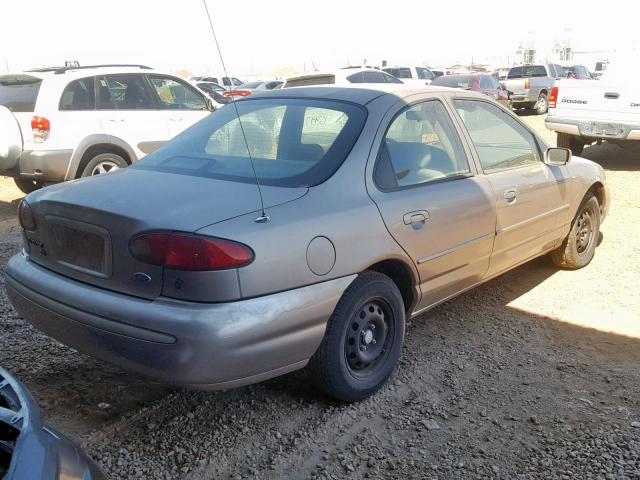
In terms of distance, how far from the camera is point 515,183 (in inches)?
160

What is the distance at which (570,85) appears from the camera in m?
9.88

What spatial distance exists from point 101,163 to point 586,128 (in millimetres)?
7089

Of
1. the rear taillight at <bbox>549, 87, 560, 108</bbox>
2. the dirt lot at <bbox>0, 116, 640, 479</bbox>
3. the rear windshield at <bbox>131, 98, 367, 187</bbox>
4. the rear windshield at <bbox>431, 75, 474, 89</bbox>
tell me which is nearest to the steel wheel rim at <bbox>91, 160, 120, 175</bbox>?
the dirt lot at <bbox>0, 116, 640, 479</bbox>

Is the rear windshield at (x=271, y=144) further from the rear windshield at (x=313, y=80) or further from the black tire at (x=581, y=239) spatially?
the rear windshield at (x=313, y=80)

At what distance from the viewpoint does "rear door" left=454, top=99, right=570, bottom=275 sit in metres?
3.95

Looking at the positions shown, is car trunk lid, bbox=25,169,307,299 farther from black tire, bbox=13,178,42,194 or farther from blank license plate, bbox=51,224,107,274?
black tire, bbox=13,178,42,194

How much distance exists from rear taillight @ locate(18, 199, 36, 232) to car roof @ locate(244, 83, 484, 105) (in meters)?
1.48

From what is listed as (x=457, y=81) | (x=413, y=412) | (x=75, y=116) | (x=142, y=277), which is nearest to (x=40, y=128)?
(x=75, y=116)

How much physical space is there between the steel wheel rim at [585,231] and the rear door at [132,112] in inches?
194

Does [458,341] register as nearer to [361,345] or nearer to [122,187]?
[361,345]

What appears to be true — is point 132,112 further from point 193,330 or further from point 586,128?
point 586,128

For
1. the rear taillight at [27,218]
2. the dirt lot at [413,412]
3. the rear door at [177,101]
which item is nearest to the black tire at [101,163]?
the rear door at [177,101]

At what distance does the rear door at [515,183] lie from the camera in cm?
395

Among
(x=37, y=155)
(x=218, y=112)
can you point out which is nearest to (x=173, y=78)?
(x=37, y=155)
